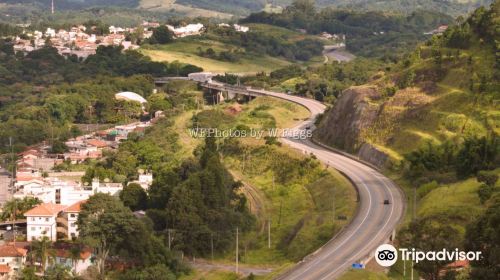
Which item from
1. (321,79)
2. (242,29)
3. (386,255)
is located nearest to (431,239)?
(386,255)

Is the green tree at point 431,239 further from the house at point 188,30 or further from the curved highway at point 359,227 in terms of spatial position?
the house at point 188,30

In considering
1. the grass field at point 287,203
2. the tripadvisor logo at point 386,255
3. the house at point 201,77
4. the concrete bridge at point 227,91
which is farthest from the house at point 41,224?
the house at point 201,77

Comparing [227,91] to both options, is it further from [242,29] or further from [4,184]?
[242,29]

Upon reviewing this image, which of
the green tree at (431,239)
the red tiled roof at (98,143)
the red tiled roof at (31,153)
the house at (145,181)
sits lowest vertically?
the red tiled roof at (31,153)

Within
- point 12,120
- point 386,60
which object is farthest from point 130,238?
point 386,60

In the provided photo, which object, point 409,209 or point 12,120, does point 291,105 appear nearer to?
point 12,120

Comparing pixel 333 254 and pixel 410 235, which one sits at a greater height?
pixel 410 235

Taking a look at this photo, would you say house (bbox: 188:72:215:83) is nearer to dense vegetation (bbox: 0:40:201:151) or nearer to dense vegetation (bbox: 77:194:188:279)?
dense vegetation (bbox: 0:40:201:151)
